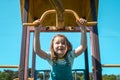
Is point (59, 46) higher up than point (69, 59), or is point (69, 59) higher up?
point (59, 46)

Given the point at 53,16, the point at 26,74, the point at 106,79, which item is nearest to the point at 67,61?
the point at 26,74

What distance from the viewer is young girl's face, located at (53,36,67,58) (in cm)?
247

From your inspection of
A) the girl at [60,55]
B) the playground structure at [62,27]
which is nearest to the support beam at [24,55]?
the playground structure at [62,27]

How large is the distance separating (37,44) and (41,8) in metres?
1.76

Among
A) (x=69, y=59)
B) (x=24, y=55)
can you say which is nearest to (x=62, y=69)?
(x=69, y=59)

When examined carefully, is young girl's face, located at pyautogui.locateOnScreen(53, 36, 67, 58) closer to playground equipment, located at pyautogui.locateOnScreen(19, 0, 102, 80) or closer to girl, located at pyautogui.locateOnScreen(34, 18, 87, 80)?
girl, located at pyautogui.locateOnScreen(34, 18, 87, 80)

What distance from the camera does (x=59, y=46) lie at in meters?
2.47

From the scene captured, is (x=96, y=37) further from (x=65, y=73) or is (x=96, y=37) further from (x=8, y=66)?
(x=8, y=66)

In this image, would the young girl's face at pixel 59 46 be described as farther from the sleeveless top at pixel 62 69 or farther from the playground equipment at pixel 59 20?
the playground equipment at pixel 59 20

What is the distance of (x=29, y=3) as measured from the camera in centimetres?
363

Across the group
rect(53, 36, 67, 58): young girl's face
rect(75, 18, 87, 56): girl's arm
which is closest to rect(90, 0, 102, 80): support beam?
rect(75, 18, 87, 56): girl's arm

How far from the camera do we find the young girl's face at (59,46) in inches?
97.3

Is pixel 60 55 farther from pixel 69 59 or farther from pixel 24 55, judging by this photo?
pixel 24 55

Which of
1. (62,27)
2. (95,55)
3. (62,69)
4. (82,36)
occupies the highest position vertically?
(62,27)
